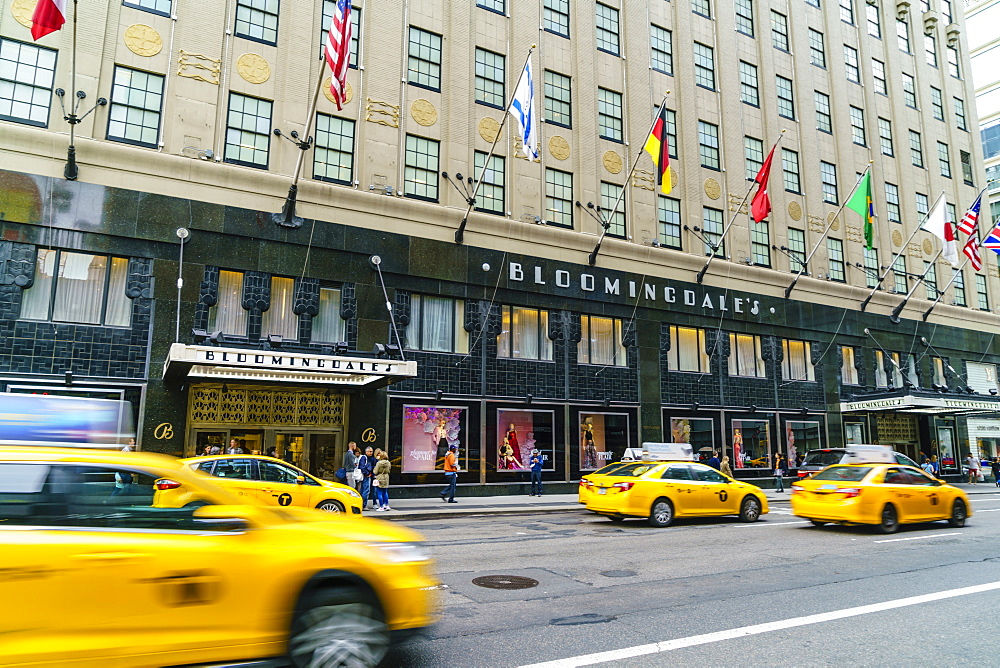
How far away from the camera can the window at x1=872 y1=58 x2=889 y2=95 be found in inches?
1528

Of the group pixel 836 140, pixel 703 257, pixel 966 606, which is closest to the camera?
pixel 966 606

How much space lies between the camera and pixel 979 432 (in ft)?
125

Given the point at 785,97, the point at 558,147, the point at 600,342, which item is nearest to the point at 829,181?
the point at 785,97

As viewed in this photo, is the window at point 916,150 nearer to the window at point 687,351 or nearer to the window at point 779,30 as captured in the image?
the window at point 779,30

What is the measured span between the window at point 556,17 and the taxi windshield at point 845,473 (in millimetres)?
20042

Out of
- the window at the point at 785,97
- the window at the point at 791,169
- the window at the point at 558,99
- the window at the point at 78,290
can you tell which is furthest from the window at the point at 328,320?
the window at the point at 785,97

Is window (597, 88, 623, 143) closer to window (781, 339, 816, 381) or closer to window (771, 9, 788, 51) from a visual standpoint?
window (771, 9, 788, 51)

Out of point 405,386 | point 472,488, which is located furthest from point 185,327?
point 472,488

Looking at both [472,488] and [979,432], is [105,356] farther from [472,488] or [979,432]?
[979,432]

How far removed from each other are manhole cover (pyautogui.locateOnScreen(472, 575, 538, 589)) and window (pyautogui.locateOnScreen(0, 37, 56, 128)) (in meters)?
17.4

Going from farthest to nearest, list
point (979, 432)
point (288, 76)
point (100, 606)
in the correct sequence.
→ point (979, 432), point (288, 76), point (100, 606)

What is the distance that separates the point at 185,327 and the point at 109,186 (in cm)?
430

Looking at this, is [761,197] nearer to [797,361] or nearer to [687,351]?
[687,351]

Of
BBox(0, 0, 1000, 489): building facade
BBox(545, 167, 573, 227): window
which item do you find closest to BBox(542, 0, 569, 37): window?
BBox(0, 0, 1000, 489): building facade
